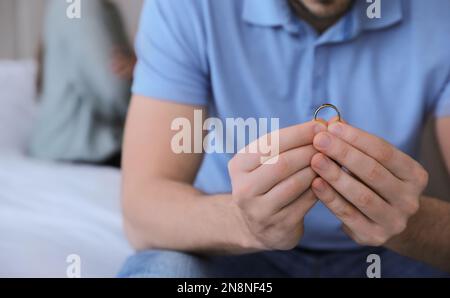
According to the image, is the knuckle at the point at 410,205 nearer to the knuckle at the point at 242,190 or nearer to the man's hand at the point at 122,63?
the knuckle at the point at 242,190

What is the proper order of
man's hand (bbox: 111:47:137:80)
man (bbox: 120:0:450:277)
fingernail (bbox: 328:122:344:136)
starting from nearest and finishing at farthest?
1. fingernail (bbox: 328:122:344:136)
2. man (bbox: 120:0:450:277)
3. man's hand (bbox: 111:47:137:80)

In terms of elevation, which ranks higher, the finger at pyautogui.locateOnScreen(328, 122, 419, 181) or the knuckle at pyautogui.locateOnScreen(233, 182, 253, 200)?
the finger at pyautogui.locateOnScreen(328, 122, 419, 181)

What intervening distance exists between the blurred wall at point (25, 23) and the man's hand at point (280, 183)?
1.91 ft

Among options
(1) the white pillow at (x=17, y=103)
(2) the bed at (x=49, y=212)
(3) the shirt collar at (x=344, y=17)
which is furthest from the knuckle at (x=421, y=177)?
(1) the white pillow at (x=17, y=103)

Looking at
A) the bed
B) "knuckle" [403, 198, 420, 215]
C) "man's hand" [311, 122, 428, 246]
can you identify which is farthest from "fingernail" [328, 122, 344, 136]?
the bed

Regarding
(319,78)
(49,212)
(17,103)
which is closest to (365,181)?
(319,78)

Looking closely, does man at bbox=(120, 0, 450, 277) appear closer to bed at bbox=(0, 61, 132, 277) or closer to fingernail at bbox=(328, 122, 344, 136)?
bed at bbox=(0, 61, 132, 277)

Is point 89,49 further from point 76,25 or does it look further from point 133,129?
point 133,129

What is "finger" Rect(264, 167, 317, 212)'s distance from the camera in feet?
1.59

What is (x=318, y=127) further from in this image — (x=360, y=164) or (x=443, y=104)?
(x=443, y=104)

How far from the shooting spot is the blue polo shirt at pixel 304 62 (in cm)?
66

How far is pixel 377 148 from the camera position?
0.48 metres

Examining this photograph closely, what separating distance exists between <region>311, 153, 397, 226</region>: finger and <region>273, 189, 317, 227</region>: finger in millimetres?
Result: 25

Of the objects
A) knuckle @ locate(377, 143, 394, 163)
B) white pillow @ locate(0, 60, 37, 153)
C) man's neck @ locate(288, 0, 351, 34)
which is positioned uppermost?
man's neck @ locate(288, 0, 351, 34)
